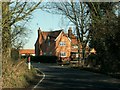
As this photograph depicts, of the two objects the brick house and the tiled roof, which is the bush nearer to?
the brick house

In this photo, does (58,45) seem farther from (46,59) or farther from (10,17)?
(10,17)

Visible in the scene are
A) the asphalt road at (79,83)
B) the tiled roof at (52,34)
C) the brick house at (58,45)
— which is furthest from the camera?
the tiled roof at (52,34)

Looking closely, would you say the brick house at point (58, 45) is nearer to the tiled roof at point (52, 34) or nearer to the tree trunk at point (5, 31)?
the tiled roof at point (52, 34)

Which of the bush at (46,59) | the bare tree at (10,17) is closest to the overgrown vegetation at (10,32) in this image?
the bare tree at (10,17)

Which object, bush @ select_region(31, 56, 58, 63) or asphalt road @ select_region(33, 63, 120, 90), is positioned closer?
asphalt road @ select_region(33, 63, 120, 90)

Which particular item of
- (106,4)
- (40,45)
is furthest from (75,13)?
(40,45)

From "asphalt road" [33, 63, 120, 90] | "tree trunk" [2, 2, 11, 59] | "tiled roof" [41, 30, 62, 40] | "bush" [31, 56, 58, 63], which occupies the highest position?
"tiled roof" [41, 30, 62, 40]

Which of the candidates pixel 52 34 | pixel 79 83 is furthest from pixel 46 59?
pixel 79 83

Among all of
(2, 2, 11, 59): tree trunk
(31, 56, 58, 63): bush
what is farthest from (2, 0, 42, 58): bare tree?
(31, 56, 58, 63): bush

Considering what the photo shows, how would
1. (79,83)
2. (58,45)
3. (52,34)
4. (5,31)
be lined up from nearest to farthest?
(5,31) < (79,83) < (58,45) < (52,34)

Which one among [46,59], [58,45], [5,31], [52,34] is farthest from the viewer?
[52,34]

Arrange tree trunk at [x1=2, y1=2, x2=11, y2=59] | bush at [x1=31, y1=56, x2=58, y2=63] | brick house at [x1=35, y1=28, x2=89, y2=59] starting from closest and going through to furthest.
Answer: tree trunk at [x1=2, y1=2, x2=11, y2=59], bush at [x1=31, y1=56, x2=58, y2=63], brick house at [x1=35, y1=28, x2=89, y2=59]

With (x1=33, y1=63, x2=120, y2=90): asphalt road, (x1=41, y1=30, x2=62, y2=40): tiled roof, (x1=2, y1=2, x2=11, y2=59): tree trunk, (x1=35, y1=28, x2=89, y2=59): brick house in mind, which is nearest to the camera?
Answer: (x1=2, y1=2, x2=11, y2=59): tree trunk

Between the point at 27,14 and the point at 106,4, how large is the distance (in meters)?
23.5
